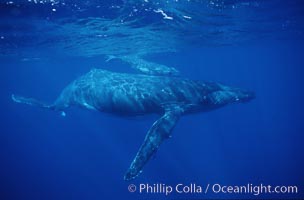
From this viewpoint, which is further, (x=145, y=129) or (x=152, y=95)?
(x=145, y=129)

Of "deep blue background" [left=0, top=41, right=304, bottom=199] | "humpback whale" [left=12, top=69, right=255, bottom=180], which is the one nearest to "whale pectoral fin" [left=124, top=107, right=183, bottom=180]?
"humpback whale" [left=12, top=69, right=255, bottom=180]

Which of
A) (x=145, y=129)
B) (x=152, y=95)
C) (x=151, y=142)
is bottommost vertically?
(x=145, y=129)

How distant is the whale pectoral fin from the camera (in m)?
9.19

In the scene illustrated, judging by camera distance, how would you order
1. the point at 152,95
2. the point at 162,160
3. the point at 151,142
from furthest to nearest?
the point at 162,160, the point at 152,95, the point at 151,142

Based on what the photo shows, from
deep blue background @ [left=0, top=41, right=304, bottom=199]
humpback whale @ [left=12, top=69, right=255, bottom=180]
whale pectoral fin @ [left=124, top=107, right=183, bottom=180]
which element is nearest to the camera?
whale pectoral fin @ [left=124, top=107, right=183, bottom=180]

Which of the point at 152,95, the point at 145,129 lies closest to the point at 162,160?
the point at 145,129

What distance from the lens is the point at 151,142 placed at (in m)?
9.85

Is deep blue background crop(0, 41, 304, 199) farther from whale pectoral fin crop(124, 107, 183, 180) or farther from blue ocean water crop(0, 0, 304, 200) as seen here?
whale pectoral fin crop(124, 107, 183, 180)

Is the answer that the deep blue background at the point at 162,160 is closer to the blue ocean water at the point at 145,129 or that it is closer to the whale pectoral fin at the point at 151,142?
the blue ocean water at the point at 145,129

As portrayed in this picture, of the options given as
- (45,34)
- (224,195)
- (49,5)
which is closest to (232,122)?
(224,195)

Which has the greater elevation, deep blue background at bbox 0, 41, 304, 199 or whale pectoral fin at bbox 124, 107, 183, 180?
whale pectoral fin at bbox 124, 107, 183, 180

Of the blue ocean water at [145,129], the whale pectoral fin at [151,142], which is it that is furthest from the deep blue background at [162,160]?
the whale pectoral fin at [151,142]

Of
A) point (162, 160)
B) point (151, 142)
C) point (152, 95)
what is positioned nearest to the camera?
point (151, 142)

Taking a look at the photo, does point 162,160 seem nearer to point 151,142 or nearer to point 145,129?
point 145,129
